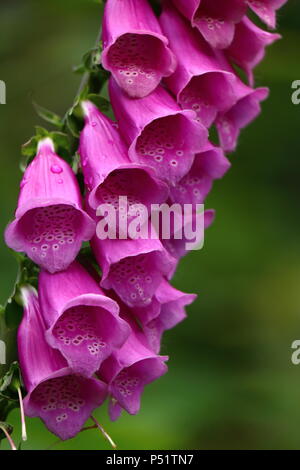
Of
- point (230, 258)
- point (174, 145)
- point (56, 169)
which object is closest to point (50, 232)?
point (56, 169)

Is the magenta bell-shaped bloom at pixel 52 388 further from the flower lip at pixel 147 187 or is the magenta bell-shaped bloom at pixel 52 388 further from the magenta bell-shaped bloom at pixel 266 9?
the magenta bell-shaped bloom at pixel 266 9

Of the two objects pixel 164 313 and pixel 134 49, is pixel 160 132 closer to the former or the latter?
pixel 134 49

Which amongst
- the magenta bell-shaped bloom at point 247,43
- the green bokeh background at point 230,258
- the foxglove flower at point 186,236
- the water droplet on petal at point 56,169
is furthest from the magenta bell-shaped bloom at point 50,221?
the green bokeh background at point 230,258

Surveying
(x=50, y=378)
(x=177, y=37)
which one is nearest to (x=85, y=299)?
(x=50, y=378)

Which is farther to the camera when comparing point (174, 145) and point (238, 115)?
point (238, 115)

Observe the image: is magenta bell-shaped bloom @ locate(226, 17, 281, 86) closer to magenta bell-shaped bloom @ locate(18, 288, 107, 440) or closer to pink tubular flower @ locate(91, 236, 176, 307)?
pink tubular flower @ locate(91, 236, 176, 307)

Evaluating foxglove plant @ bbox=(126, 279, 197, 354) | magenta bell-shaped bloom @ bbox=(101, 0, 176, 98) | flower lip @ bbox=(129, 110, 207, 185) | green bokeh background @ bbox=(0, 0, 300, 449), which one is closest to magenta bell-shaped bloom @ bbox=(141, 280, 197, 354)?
foxglove plant @ bbox=(126, 279, 197, 354)
